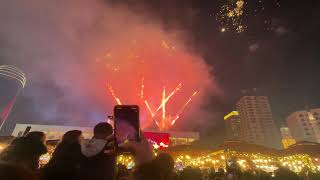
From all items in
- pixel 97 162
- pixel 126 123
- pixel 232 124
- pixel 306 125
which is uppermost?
pixel 232 124

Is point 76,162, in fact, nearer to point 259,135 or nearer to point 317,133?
point 317,133

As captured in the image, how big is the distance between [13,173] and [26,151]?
47.7 inches

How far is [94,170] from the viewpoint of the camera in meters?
3.13

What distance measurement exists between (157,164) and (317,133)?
112 metres

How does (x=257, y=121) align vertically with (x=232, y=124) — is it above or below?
below

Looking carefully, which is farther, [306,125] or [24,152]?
[306,125]

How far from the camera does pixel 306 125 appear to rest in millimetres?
97375

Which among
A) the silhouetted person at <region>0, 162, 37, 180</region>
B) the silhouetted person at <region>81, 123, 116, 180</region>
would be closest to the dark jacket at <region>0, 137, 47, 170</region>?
the silhouetted person at <region>81, 123, 116, 180</region>

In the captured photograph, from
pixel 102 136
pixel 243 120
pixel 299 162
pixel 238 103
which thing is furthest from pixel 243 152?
pixel 238 103

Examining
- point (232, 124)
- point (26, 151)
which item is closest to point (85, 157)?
point (26, 151)

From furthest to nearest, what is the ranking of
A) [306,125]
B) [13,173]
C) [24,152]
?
[306,125], [24,152], [13,173]

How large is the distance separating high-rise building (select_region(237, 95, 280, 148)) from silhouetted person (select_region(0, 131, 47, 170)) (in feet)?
407

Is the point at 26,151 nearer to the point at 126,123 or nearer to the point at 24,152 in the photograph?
the point at 24,152

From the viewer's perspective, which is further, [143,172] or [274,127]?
[274,127]
